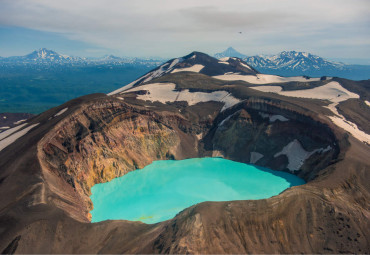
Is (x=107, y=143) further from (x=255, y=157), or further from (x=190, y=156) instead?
(x=255, y=157)

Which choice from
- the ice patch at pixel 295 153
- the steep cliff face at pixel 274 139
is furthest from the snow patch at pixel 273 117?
the ice patch at pixel 295 153

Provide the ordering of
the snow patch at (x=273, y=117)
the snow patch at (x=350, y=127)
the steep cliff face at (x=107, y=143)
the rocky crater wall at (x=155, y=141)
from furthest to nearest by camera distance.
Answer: the snow patch at (x=273, y=117) → the snow patch at (x=350, y=127) → the steep cliff face at (x=107, y=143) → the rocky crater wall at (x=155, y=141)

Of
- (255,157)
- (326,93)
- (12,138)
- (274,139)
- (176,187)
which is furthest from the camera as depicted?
(326,93)

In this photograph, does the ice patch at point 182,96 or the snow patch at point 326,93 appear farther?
the snow patch at point 326,93

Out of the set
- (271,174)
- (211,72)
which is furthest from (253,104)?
(211,72)

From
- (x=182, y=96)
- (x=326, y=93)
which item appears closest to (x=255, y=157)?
(x=182, y=96)

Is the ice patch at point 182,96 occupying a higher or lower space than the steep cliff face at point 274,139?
higher

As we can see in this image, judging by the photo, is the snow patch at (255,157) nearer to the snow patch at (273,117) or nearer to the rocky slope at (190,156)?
the rocky slope at (190,156)

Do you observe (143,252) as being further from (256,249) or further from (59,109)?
(59,109)
